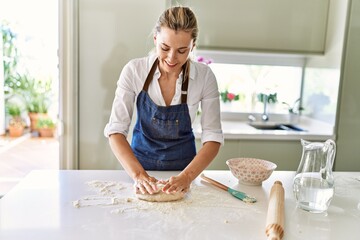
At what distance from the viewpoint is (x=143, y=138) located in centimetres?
161

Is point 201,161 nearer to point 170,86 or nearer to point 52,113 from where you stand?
point 170,86

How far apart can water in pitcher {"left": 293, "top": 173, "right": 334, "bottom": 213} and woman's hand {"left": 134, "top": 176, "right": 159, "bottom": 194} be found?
44cm

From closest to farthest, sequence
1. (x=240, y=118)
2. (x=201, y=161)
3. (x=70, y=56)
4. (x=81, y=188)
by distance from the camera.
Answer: (x=81, y=188)
(x=201, y=161)
(x=70, y=56)
(x=240, y=118)

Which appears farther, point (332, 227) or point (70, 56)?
point (70, 56)

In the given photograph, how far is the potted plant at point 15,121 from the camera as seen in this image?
275 centimetres

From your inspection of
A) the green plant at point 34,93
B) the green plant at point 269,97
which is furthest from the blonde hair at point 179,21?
the green plant at point 269,97

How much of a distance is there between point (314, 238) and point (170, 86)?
83 cm

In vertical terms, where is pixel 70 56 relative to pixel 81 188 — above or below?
above

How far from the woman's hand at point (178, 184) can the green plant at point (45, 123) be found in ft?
5.82

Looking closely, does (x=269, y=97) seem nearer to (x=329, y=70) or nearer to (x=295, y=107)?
(x=295, y=107)

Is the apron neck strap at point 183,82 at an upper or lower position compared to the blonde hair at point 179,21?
lower

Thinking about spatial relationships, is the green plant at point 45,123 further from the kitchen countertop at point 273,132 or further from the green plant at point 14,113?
the kitchen countertop at point 273,132

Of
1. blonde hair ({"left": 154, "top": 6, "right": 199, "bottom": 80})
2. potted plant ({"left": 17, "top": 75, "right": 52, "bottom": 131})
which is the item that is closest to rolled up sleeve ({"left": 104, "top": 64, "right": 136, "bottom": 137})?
blonde hair ({"left": 154, "top": 6, "right": 199, "bottom": 80})

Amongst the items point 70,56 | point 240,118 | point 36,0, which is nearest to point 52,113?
point 70,56
